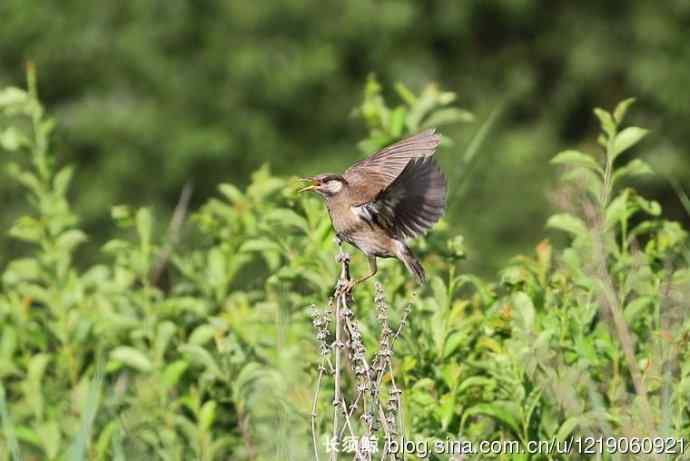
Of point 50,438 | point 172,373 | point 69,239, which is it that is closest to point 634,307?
point 172,373

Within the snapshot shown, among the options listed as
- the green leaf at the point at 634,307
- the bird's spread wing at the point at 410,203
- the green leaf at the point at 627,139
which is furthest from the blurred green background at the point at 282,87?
the bird's spread wing at the point at 410,203

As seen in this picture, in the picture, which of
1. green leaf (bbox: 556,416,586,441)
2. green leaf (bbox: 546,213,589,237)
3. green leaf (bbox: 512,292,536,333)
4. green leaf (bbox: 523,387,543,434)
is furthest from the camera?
green leaf (bbox: 546,213,589,237)

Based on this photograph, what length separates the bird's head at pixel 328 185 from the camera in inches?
144

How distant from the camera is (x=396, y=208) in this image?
137 inches

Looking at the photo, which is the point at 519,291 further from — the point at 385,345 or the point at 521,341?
the point at 385,345

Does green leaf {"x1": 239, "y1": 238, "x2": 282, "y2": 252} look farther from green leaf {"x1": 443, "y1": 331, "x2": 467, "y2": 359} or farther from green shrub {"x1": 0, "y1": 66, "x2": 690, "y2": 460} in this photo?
green leaf {"x1": 443, "y1": 331, "x2": 467, "y2": 359}

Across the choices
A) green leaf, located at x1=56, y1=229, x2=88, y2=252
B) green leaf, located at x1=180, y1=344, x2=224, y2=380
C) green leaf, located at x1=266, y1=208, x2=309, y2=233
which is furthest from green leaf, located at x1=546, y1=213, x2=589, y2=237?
green leaf, located at x1=56, y1=229, x2=88, y2=252

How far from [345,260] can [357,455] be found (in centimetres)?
46

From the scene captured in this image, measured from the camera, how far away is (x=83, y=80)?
512 inches

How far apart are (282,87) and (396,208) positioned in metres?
9.18

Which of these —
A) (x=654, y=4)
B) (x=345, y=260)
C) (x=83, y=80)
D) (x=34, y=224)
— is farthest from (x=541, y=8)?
(x=345, y=260)

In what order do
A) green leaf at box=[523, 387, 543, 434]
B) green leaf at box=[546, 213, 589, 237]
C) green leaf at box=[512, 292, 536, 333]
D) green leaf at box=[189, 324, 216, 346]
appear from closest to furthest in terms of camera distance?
1. green leaf at box=[523, 387, 543, 434]
2. green leaf at box=[512, 292, 536, 333]
3. green leaf at box=[546, 213, 589, 237]
4. green leaf at box=[189, 324, 216, 346]

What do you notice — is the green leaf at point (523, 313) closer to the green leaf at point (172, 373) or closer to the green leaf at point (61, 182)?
the green leaf at point (172, 373)

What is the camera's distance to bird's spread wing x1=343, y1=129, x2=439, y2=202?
141 inches
